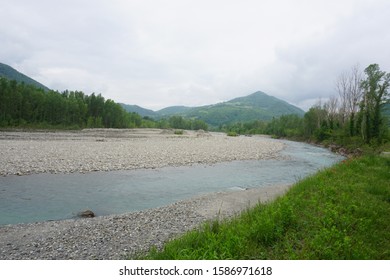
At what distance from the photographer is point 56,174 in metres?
18.7

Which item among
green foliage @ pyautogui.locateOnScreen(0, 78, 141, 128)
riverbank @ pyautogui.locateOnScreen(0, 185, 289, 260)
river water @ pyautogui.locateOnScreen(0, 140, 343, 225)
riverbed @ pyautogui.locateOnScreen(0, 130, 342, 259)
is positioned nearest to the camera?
riverbank @ pyautogui.locateOnScreen(0, 185, 289, 260)

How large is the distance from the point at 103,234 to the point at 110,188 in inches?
303

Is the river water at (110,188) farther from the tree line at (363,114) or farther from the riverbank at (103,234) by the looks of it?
the tree line at (363,114)

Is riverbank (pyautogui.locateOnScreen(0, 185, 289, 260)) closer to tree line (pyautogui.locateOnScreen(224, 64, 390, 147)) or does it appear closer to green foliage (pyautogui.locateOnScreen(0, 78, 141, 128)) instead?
tree line (pyautogui.locateOnScreen(224, 64, 390, 147))

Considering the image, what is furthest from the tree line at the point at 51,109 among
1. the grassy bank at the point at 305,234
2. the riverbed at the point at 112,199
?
the grassy bank at the point at 305,234

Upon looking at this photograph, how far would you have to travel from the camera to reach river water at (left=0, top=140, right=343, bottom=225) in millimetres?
11828

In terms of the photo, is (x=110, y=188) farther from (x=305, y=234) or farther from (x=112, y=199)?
(x=305, y=234)

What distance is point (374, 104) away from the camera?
4341 centimetres

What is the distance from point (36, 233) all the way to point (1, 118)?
7972 cm

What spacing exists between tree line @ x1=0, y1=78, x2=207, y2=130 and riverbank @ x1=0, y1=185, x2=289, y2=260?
78.5 meters

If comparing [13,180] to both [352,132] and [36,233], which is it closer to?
[36,233]

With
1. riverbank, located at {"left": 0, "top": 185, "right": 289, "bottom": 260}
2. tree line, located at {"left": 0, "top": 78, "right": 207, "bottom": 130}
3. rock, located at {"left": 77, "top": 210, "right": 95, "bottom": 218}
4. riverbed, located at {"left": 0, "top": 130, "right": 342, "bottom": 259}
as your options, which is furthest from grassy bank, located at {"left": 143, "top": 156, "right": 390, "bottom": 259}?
tree line, located at {"left": 0, "top": 78, "right": 207, "bottom": 130}

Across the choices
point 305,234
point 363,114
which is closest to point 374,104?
point 363,114

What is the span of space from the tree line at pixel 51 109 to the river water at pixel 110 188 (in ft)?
229
